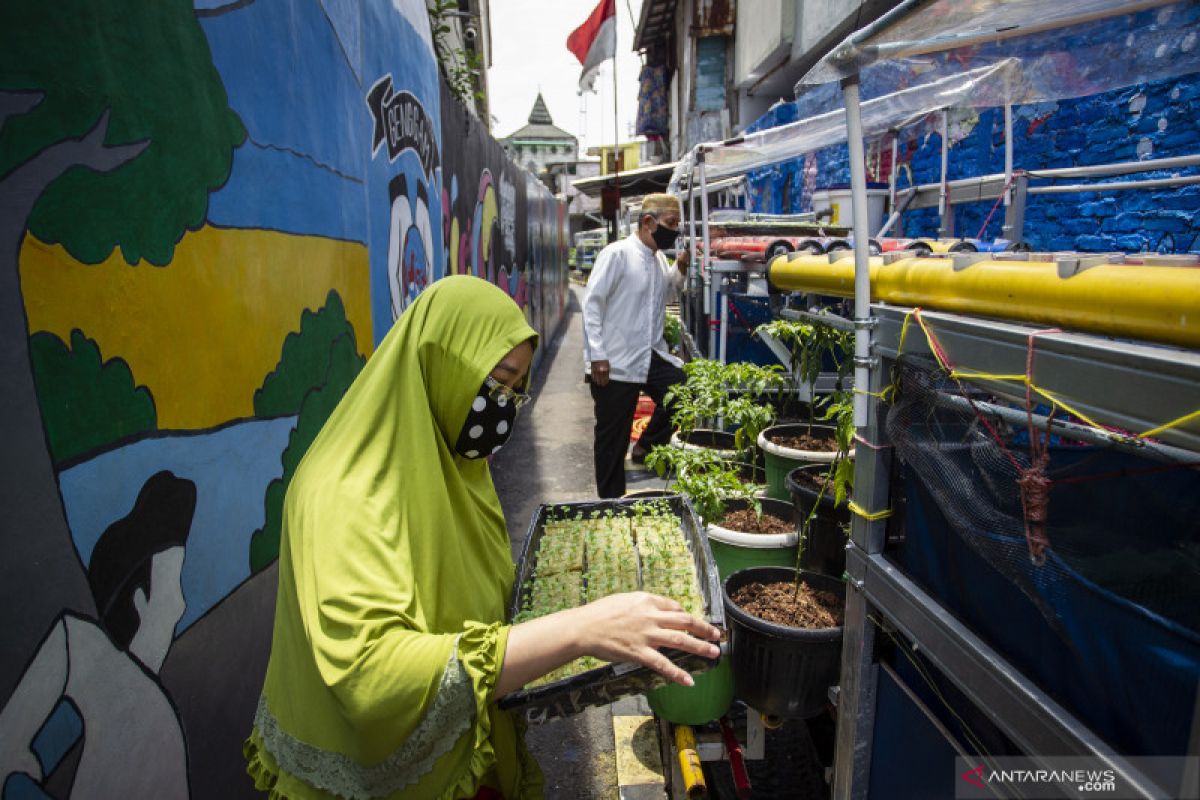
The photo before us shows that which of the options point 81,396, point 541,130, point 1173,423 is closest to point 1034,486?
point 1173,423

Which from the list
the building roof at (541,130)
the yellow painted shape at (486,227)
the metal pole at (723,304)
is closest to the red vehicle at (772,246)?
the metal pole at (723,304)

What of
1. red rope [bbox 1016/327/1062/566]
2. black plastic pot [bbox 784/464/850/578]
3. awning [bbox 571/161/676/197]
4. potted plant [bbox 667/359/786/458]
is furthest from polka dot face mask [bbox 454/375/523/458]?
awning [bbox 571/161/676/197]

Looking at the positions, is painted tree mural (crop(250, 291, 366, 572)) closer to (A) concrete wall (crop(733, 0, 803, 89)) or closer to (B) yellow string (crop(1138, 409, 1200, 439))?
(B) yellow string (crop(1138, 409, 1200, 439))

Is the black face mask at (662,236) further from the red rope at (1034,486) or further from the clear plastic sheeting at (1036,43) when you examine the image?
the red rope at (1034,486)

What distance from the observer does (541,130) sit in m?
65.3

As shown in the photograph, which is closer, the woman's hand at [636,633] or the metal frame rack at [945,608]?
the metal frame rack at [945,608]

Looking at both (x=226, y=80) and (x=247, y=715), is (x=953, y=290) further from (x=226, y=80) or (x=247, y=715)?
(x=247, y=715)

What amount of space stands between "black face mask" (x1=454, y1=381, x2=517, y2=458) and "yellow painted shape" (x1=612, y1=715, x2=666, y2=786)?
2.13 meters

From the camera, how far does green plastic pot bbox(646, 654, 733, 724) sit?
2.69 m

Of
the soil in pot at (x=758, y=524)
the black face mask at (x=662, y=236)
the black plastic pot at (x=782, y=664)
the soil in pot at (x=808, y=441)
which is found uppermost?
the black face mask at (x=662, y=236)

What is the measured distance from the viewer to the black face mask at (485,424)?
5.08ft

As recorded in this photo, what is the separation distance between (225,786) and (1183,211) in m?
6.75

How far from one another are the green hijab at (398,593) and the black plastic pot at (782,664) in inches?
42.0

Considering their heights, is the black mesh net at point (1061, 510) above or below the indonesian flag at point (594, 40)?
below
